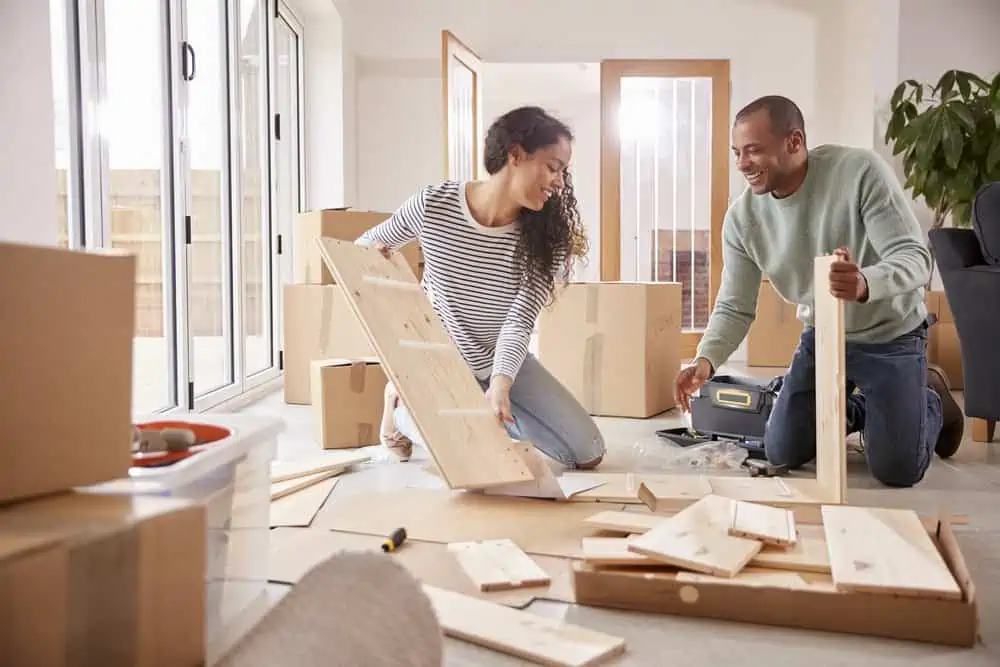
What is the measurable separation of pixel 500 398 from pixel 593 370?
4.62 feet

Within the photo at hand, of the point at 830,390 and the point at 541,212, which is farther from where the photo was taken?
the point at 541,212

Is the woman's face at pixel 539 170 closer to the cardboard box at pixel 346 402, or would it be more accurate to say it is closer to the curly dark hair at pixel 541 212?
the curly dark hair at pixel 541 212

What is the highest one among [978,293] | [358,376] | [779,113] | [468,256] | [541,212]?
[779,113]

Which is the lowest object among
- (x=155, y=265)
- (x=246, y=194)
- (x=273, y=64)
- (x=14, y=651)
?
(x=14, y=651)

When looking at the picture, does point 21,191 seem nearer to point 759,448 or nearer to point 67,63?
point 67,63

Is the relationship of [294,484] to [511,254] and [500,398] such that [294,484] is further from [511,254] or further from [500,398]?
[511,254]

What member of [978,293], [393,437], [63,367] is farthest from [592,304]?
[63,367]

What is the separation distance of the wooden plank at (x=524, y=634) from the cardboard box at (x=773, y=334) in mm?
4248

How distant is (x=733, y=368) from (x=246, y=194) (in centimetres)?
293

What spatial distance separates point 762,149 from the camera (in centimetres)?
231

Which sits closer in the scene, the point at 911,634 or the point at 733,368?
the point at 911,634

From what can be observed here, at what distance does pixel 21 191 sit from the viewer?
1996mm

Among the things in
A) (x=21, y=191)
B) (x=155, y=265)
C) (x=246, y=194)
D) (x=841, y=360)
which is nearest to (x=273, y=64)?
(x=246, y=194)

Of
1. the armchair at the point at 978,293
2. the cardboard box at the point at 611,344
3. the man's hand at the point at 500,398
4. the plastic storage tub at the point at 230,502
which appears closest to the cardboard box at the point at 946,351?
the cardboard box at the point at 611,344
